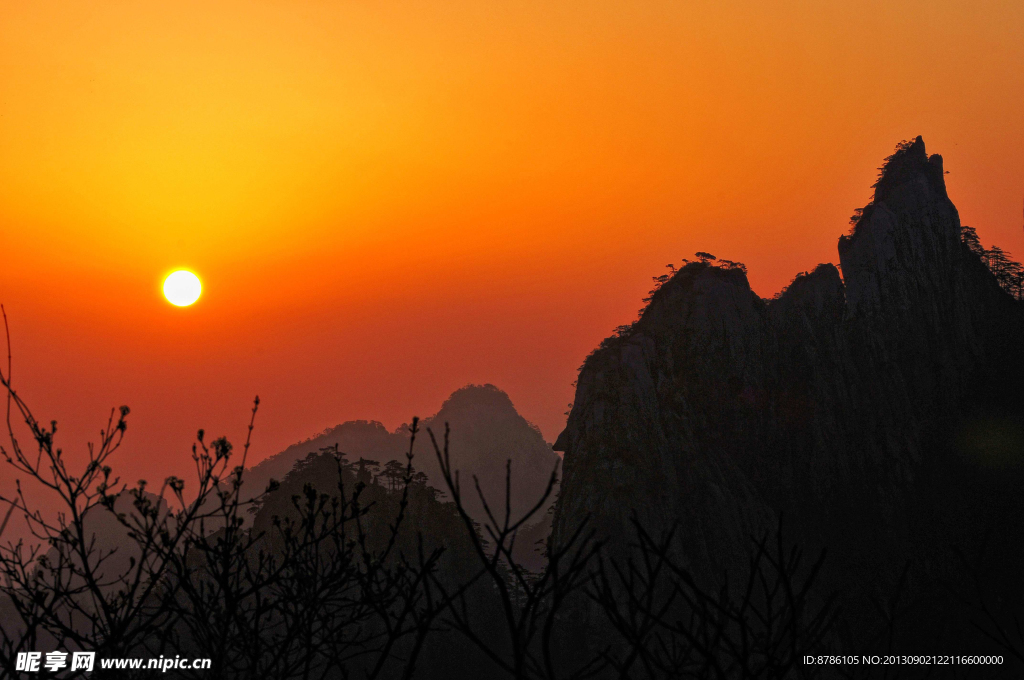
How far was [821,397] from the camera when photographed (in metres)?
58.1

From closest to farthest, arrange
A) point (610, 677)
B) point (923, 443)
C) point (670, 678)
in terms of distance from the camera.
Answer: point (670, 678) → point (610, 677) → point (923, 443)

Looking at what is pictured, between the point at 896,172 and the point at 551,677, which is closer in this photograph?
the point at 551,677

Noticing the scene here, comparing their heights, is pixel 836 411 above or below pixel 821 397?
below

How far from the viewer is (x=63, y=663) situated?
35.1 feet

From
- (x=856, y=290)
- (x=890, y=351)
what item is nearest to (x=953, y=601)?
(x=890, y=351)

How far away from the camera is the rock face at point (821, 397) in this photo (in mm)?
49500

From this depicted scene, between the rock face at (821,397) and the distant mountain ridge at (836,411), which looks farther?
the distant mountain ridge at (836,411)

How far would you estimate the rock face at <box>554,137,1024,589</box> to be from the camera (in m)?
49.5

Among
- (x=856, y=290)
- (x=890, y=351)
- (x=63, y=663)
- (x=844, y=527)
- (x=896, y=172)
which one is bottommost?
(x=63, y=663)

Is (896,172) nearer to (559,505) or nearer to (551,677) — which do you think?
(559,505)

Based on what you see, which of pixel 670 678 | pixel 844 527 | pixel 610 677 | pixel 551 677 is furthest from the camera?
pixel 844 527

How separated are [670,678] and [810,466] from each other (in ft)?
178

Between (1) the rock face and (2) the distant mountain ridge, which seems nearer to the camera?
(1) the rock face

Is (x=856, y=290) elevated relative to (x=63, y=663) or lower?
elevated
